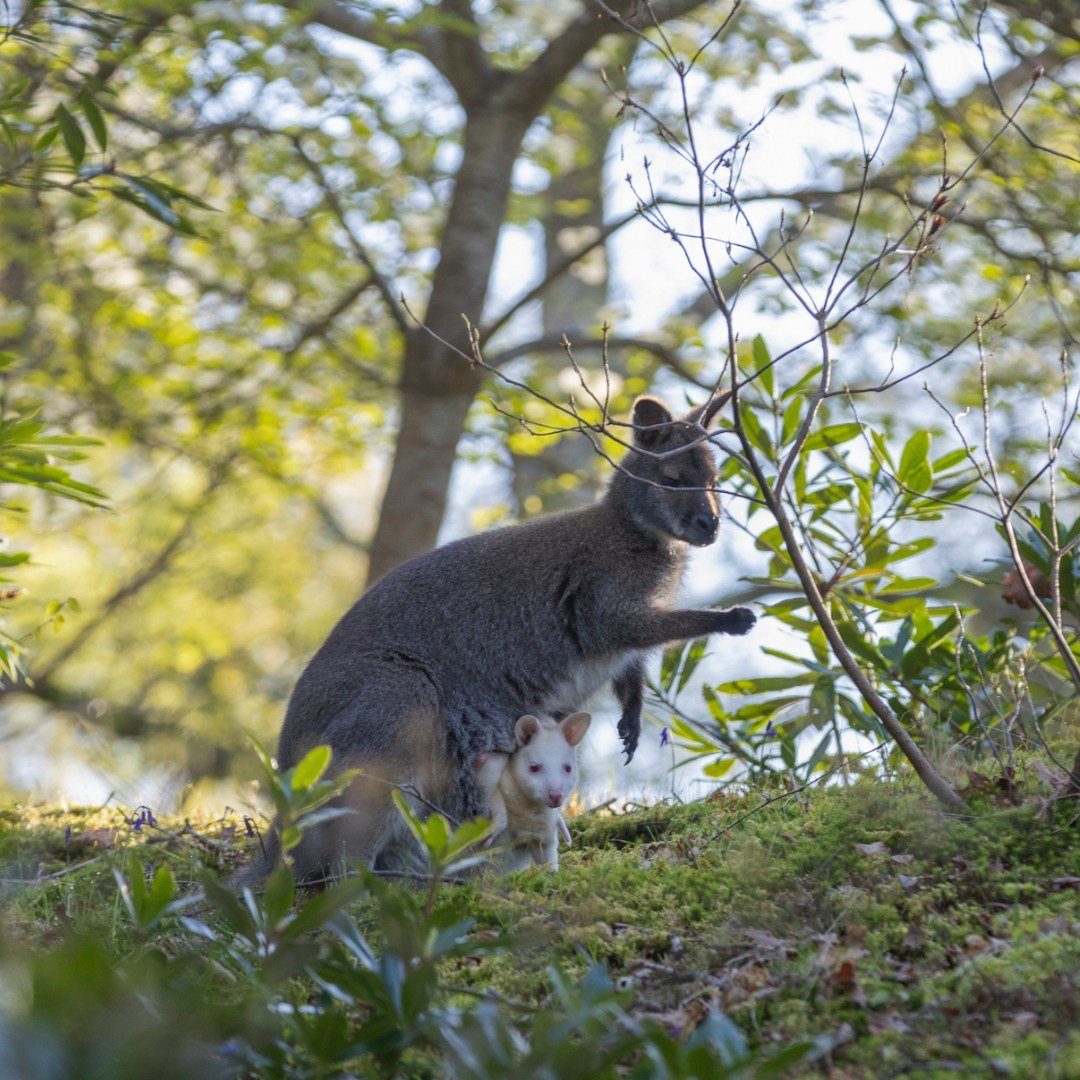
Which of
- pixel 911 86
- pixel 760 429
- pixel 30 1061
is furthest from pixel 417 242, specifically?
pixel 30 1061

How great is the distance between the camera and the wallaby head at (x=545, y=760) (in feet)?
17.6

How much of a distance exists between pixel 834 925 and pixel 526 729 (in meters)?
1.99

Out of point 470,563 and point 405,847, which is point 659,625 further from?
point 405,847

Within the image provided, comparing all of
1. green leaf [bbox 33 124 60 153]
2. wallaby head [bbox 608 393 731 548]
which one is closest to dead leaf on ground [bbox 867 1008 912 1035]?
wallaby head [bbox 608 393 731 548]

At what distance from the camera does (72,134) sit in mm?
5586

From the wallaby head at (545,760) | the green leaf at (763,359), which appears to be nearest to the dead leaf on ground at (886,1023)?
the wallaby head at (545,760)

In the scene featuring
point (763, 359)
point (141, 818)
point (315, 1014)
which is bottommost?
point (315, 1014)

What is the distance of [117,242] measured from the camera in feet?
43.8

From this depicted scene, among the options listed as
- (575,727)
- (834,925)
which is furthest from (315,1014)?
(575,727)

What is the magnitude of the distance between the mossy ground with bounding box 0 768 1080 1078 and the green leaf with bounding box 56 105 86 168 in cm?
335

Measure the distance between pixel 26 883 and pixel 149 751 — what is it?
971 centimetres

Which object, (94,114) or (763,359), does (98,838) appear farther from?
(763,359)

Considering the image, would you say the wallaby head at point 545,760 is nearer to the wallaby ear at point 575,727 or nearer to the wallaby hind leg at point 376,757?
the wallaby ear at point 575,727

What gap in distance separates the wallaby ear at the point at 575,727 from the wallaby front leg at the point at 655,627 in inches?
26.4
